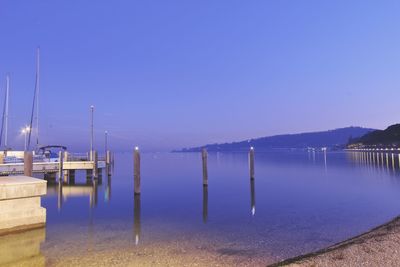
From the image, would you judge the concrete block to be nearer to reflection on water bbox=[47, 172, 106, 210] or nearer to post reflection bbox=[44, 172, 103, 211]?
post reflection bbox=[44, 172, 103, 211]

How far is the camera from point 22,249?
11.5 metres

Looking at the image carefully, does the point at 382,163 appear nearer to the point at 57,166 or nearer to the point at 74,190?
the point at 74,190

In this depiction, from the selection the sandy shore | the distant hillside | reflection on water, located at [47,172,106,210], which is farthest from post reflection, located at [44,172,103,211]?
the distant hillside

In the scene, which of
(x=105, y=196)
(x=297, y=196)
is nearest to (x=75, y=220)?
(x=105, y=196)

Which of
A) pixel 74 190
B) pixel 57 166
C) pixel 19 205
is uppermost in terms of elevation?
pixel 57 166

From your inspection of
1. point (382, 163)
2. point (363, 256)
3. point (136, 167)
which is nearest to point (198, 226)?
point (363, 256)

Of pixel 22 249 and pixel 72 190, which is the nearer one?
pixel 22 249

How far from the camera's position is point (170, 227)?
50.8 ft

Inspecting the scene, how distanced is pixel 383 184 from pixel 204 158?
17835 millimetres

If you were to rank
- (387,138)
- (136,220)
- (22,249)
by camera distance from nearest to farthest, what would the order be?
(22,249) < (136,220) < (387,138)

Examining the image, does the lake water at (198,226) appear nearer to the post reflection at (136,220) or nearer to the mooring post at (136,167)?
the post reflection at (136,220)

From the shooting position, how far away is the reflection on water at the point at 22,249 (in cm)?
1050

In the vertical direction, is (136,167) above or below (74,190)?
above

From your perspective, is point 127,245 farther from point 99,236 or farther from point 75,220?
point 75,220
